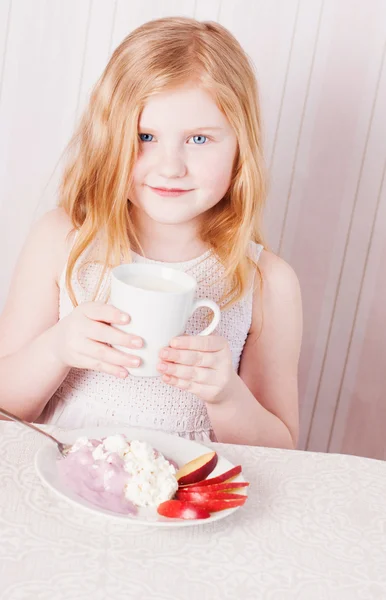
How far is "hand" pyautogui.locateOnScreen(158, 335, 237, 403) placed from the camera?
2.77 feet

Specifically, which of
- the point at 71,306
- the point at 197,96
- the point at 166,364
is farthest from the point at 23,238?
the point at 166,364

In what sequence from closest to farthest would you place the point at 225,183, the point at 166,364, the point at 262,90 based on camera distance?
1. the point at 166,364
2. the point at 225,183
3. the point at 262,90

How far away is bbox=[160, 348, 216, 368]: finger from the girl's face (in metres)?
0.29

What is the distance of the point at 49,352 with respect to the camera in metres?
1.06

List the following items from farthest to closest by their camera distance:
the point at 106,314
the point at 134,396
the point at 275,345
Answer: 1. the point at 275,345
2. the point at 134,396
3. the point at 106,314

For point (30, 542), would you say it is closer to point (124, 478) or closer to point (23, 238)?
point (124, 478)

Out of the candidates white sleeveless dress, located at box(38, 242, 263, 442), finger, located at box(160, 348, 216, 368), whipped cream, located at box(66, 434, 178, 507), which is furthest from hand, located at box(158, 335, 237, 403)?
white sleeveless dress, located at box(38, 242, 263, 442)

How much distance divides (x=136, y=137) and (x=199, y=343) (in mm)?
359

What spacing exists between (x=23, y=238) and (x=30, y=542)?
3.52ft

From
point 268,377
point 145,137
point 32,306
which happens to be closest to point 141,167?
point 145,137

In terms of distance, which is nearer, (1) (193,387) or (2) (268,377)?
(1) (193,387)

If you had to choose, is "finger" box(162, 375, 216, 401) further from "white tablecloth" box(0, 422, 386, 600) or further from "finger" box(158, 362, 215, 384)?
"white tablecloth" box(0, 422, 386, 600)

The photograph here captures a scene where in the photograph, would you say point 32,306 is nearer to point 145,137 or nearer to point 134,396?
point 134,396

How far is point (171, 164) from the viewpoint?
1068 millimetres
